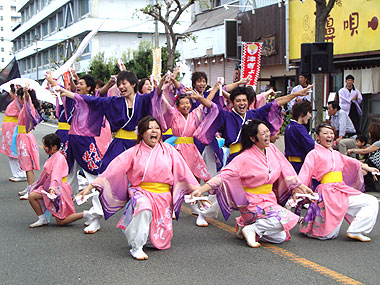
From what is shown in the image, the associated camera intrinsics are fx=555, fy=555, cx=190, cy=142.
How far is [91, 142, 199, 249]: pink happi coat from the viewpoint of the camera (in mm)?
5297

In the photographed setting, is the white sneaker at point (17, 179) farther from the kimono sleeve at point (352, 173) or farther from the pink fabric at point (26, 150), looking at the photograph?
the kimono sleeve at point (352, 173)

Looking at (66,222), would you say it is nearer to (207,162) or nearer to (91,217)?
(91,217)

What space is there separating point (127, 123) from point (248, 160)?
159 cm

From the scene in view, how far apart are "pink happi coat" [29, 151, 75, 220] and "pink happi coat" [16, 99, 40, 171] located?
6.97 feet

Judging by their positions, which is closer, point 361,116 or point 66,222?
point 66,222

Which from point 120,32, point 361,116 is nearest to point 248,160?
point 361,116

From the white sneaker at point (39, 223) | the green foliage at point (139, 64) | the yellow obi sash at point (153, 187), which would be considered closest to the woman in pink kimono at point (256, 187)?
the yellow obi sash at point (153, 187)

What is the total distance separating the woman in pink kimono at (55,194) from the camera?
6262 millimetres

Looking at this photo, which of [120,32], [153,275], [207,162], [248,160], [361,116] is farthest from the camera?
[120,32]

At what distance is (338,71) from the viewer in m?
15.0

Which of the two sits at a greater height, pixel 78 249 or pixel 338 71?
pixel 338 71

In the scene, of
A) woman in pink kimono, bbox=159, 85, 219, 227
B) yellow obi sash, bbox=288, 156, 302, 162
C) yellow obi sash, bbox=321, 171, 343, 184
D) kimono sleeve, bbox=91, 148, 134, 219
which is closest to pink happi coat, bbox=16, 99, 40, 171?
woman in pink kimono, bbox=159, 85, 219, 227

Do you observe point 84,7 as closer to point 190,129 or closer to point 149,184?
point 190,129

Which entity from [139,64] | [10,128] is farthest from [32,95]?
[139,64]
